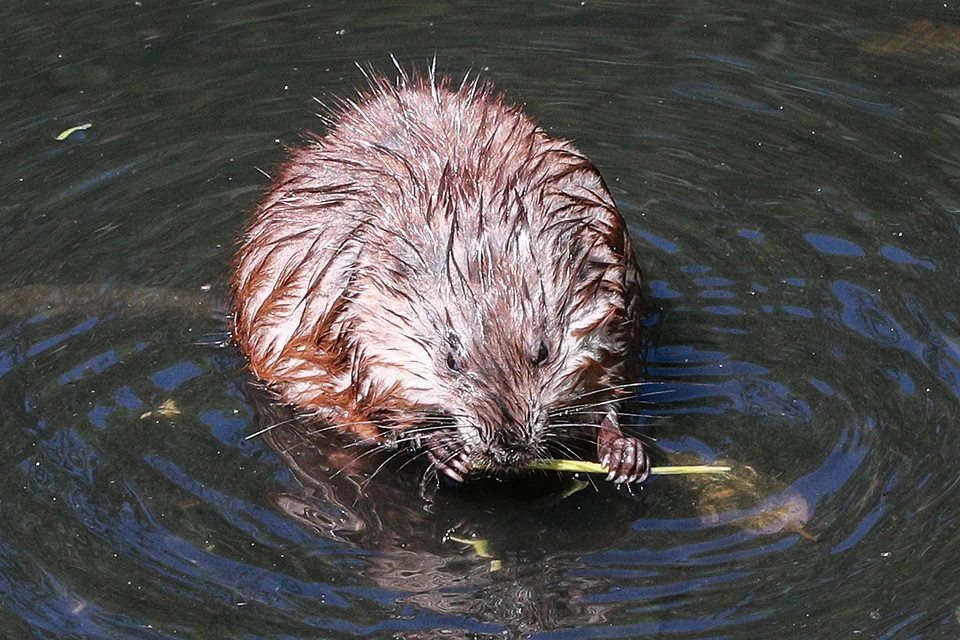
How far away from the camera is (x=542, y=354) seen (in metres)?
4.36

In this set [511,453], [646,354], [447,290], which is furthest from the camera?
[646,354]

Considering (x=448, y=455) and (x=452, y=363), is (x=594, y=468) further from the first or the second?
(x=452, y=363)

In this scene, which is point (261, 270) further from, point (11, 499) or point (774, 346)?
point (774, 346)

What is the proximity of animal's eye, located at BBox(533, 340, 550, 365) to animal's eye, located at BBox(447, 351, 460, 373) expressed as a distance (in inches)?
8.6

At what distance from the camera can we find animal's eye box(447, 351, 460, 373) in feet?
14.3

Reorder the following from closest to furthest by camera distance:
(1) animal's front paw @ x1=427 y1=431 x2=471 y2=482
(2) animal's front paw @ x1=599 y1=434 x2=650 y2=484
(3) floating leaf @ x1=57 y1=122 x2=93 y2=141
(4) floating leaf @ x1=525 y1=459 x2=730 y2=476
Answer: (1) animal's front paw @ x1=427 y1=431 x2=471 y2=482
(4) floating leaf @ x1=525 y1=459 x2=730 y2=476
(2) animal's front paw @ x1=599 y1=434 x2=650 y2=484
(3) floating leaf @ x1=57 y1=122 x2=93 y2=141

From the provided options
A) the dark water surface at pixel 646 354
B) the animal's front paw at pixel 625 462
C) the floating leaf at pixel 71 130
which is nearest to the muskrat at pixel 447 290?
the animal's front paw at pixel 625 462

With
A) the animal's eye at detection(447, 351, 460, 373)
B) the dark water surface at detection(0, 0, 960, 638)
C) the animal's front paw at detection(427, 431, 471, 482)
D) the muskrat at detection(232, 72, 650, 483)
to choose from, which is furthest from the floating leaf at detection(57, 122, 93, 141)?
the animal's eye at detection(447, 351, 460, 373)

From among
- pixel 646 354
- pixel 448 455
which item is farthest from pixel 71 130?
pixel 448 455

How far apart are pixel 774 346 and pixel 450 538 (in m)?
1.46

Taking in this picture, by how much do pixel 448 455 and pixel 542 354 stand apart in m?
0.42

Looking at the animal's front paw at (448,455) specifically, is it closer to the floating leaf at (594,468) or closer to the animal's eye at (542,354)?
the floating leaf at (594,468)

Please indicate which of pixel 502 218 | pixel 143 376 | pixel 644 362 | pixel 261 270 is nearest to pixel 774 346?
pixel 644 362

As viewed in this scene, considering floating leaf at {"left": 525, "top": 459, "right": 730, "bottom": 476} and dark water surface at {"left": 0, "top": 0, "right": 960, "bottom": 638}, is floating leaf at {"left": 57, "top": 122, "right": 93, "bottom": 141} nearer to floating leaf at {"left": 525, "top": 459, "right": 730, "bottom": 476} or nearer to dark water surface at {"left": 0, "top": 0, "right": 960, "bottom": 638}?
dark water surface at {"left": 0, "top": 0, "right": 960, "bottom": 638}
